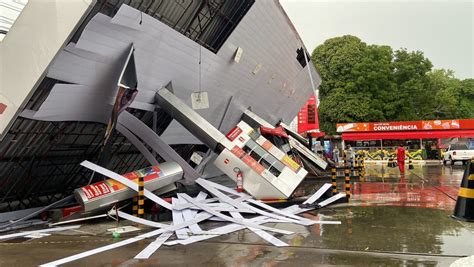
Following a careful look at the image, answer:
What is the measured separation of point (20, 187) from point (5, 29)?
13.6ft

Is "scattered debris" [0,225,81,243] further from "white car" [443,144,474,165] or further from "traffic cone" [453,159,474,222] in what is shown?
"white car" [443,144,474,165]

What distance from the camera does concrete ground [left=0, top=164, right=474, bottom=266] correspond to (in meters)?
5.29

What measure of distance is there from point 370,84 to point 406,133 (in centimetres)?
593

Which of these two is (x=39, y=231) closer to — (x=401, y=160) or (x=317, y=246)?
(x=317, y=246)

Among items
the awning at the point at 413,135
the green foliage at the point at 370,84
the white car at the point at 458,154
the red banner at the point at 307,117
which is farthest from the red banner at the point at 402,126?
the red banner at the point at 307,117

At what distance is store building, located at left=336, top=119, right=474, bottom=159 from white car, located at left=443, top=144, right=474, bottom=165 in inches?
291

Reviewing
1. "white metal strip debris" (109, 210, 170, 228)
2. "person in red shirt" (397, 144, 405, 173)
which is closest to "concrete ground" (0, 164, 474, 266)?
"white metal strip debris" (109, 210, 170, 228)

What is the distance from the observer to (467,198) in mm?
5801

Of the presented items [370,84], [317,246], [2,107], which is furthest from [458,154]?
[2,107]

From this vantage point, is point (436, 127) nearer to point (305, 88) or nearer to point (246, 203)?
point (305, 88)

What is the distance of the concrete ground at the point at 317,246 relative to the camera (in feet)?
17.3

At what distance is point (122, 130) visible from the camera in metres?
10.6

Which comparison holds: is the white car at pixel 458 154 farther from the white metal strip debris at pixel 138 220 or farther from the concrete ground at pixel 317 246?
the white metal strip debris at pixel 138 220

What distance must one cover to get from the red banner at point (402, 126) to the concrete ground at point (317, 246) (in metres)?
27.9
